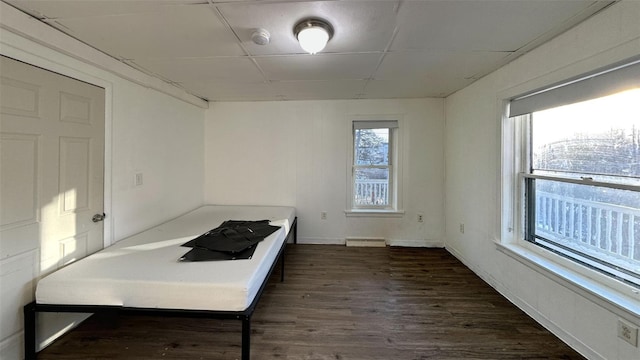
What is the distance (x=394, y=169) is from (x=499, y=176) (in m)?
1.56

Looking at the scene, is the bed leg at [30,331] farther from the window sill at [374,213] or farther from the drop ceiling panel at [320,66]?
the window sill at [374,213]

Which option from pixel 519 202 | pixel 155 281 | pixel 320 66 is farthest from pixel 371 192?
pixel 155 281

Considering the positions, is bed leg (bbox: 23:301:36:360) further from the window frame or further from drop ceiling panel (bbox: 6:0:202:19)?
the window frame

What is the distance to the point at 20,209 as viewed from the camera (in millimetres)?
1551

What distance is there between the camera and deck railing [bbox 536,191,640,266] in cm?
153

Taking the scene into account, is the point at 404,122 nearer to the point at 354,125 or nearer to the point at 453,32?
the point at 354,125

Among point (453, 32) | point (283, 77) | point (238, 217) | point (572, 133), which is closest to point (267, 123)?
point (283, 77)

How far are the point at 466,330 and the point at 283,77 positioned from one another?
9.50 ft

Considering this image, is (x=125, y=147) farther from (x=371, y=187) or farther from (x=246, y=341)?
(x=371, y=187)

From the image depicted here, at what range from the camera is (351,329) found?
1920 millimetres

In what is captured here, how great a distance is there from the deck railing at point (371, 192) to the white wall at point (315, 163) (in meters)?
0.26

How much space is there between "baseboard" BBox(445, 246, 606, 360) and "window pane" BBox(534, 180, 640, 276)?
58cm

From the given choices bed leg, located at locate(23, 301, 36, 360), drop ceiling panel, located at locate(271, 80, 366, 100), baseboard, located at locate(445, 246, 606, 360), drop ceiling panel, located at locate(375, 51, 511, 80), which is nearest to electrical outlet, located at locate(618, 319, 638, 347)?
baseboard, located at locate(445, 246, 606, 360)

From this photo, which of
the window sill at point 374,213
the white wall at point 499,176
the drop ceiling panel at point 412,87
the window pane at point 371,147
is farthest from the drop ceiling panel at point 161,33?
the window sill at point 374,213
